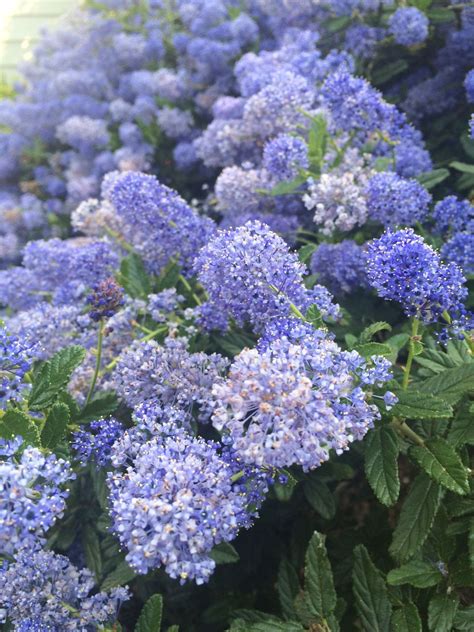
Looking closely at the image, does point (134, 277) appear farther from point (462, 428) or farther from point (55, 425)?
point (462, 428)

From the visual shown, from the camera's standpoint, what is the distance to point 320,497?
6.43ft

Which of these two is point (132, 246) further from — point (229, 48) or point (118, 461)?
point (229, 48)

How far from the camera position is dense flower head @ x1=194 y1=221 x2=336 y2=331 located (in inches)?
55.0

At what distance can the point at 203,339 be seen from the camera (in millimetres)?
1940

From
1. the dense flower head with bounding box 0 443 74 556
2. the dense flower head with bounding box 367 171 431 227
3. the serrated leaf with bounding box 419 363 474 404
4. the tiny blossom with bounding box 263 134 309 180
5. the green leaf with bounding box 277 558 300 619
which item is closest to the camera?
the dense flower head with bounding box 0 443 74 556

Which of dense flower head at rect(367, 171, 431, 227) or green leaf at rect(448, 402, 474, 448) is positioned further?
dense flower head at rect(367, 171, 431, 227)

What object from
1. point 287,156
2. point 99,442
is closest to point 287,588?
point 99,442

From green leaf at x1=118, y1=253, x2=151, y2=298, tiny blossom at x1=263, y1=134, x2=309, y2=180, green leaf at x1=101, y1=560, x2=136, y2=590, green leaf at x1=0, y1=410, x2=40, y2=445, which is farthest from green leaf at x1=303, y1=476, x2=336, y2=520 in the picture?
tiny blossom at x1=263, y1=134, x2=309, y2=180

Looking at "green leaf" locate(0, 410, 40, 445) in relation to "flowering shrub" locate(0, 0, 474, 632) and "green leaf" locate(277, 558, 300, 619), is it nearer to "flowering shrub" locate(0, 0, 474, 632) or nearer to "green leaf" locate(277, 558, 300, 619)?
"flowering shrub" locate(0, 0, 474, 632)

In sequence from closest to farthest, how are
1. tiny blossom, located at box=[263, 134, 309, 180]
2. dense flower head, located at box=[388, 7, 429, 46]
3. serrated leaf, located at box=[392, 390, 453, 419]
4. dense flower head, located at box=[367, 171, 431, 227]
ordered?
serrated leaf, located at box=[392, 390, 453, 419]
dense flower head, located at box=[367, 171, 431, 227]
tiny blossom, located at box=[263, 134, 309, 180]
dense flower head, located at box=[388, 7, 429, 46]

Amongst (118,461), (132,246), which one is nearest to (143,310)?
(132,246)

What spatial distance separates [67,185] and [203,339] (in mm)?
2139

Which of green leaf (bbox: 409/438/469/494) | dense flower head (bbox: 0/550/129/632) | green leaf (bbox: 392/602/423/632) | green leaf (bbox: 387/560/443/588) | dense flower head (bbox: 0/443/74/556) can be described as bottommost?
green leaf (bbox: 392/602/423/632)

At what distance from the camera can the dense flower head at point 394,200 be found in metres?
1.99
